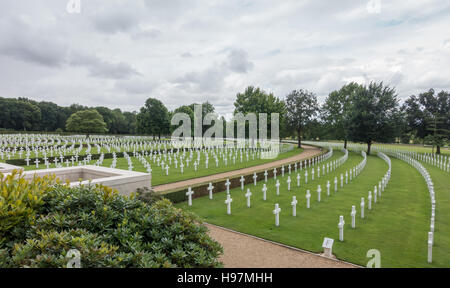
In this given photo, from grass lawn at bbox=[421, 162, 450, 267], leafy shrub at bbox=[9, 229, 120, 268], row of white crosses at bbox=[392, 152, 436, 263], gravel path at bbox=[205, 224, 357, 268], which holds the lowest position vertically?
grass lawn at bbox=[421, 162, 450, 267]

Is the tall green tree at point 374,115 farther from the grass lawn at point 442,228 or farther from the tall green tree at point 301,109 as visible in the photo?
the grass lawn at point 442,228

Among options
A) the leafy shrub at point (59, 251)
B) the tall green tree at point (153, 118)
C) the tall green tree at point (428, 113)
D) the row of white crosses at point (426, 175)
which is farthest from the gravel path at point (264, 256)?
the tall green tree at point (153, 118)

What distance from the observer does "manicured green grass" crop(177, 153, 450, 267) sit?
748 centimetres

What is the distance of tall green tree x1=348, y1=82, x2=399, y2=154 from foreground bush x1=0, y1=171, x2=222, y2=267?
4311 centimetres

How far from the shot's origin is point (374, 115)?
1658 inches

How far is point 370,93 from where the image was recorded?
43406 mm

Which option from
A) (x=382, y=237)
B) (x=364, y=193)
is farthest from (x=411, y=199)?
(x=382, y=237)

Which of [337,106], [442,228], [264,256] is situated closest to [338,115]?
[337,106]

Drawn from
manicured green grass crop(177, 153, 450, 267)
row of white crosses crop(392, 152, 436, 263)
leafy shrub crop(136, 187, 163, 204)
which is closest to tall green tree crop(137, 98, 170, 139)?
row of white crosses crop(392, 152, 436, 263)

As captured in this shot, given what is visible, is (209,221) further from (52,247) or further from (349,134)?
(349,134)

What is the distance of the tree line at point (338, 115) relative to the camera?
42.4 meters

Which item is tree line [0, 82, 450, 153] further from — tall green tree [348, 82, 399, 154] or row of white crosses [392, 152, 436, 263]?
row of white crosses [392, 152, 436, 263]
